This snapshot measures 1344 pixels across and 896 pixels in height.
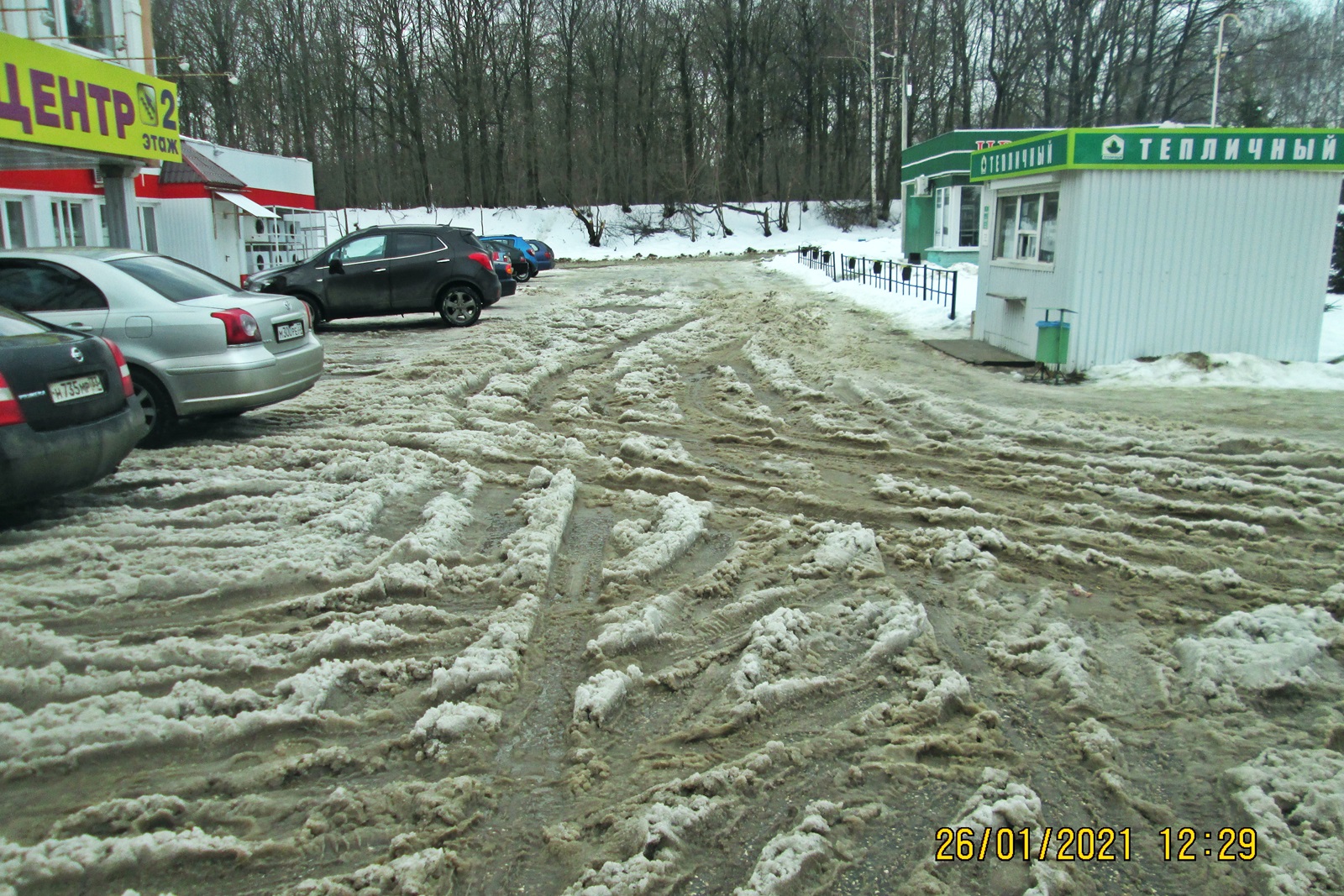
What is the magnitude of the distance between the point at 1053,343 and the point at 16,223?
742 inches

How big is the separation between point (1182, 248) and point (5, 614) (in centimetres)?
1161

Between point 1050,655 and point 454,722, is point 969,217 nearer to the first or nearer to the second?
point 1050,655

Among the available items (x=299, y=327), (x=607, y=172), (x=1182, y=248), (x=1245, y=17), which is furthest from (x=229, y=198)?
(x=1245, y=17)

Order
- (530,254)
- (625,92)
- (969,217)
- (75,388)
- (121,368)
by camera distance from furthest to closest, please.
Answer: (625,92), (530,254), (969,217), (121,368), (75,388)

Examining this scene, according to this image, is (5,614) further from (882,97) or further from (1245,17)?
(882,97)

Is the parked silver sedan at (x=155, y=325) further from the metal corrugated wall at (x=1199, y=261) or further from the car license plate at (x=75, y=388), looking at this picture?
the metal corrugated wall at (x=1199, y=261)

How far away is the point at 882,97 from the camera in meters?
58.1

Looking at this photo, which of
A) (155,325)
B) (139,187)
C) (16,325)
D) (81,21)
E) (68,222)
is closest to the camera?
(16,325)

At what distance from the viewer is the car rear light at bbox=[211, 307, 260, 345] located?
307 inches

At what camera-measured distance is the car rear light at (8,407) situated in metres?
5.23

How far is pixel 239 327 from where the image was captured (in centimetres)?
786

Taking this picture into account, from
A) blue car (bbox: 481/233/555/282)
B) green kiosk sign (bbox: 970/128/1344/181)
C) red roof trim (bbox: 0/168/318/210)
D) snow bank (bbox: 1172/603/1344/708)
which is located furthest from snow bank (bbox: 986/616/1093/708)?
blue car (bbox: 481/233/555/282)
